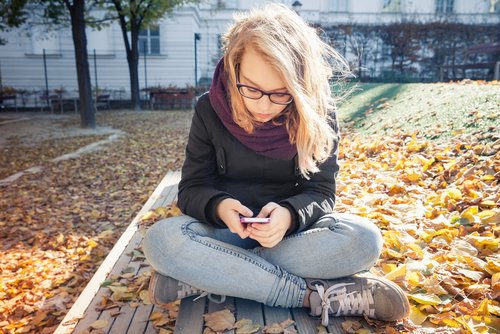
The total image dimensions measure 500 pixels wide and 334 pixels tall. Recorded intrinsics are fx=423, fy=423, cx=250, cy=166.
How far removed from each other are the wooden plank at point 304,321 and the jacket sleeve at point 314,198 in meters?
0.32

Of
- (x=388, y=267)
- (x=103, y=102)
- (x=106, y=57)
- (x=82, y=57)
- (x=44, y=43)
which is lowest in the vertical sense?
(x=103, y=102)

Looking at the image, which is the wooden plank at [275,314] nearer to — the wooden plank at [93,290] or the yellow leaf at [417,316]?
the yellow leaf at [417,316]

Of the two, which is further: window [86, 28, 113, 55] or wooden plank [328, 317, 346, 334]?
window [86, 28, 113, 55]

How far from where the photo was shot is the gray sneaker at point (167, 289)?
1708mm

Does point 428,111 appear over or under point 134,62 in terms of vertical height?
under

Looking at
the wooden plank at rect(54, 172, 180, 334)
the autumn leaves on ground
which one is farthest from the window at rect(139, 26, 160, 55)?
the wooden plank at rect(54, 172, 180, 334)

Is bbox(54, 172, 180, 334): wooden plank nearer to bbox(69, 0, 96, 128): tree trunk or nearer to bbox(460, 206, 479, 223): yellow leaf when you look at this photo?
bbox(460, 206, 479, 223): yellow leaf

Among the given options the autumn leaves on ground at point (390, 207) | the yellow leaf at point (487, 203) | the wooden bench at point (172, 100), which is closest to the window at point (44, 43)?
the wooden bench at point (172, 100)

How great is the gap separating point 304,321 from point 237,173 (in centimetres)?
72

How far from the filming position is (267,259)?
181 centimetres

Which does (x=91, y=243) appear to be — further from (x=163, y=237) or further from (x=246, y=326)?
(x=246, y=326)

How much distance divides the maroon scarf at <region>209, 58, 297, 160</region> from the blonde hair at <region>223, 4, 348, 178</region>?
36 millimetres

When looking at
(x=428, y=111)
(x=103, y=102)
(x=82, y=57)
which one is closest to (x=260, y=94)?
(x=428, y=111)

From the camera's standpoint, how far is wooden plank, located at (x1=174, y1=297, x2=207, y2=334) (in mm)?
1599
